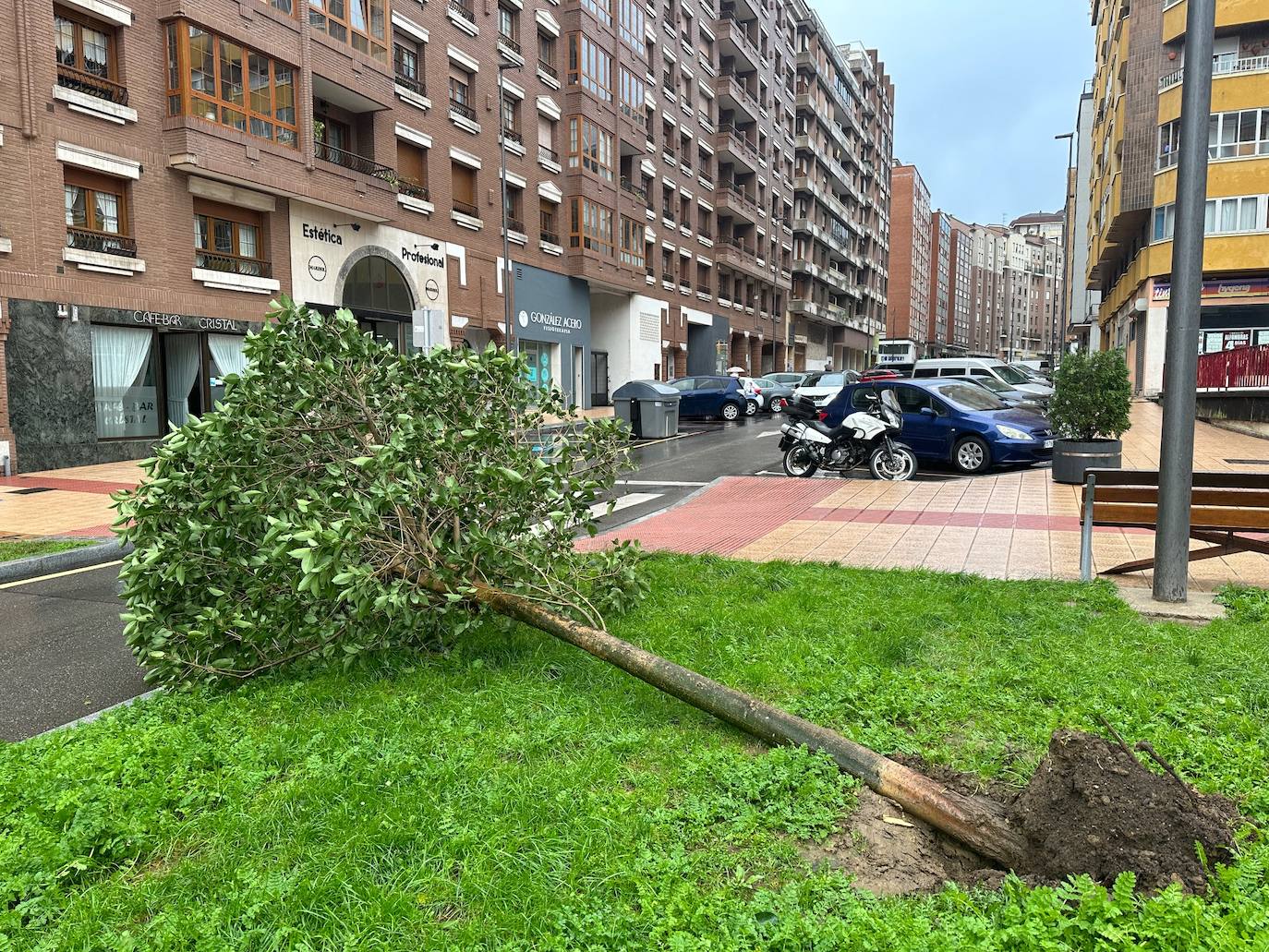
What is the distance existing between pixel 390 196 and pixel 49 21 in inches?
366

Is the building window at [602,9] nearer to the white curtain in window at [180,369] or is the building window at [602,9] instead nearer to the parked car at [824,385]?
the parked car at [824,385]

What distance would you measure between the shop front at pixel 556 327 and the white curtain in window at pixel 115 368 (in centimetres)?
1377

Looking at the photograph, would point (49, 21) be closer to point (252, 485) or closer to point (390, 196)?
point (390, 196)

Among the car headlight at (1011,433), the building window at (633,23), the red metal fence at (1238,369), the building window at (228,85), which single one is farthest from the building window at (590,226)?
the car headlight at (1011,433)

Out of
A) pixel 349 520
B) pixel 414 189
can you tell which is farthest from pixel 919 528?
pixel 414 189

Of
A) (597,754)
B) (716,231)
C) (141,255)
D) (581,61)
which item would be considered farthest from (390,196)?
(716,231)

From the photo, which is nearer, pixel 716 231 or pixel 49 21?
pixel 49 21

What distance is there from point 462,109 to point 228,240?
1130 centimetres

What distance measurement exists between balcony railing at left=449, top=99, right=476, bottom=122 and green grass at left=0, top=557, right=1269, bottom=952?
27228 mm

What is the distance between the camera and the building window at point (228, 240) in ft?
64.8

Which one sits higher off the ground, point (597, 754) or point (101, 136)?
point (101, 136)

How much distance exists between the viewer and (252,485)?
4797 millimetres

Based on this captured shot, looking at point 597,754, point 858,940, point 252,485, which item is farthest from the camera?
point 252,485

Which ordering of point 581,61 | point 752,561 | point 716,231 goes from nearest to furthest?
point 752,561
point 581,61
point 716,231
